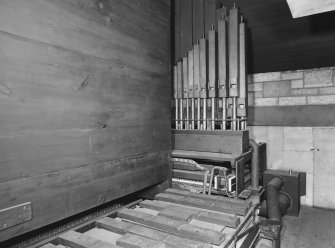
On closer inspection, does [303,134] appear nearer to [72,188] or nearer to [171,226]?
[171,226]

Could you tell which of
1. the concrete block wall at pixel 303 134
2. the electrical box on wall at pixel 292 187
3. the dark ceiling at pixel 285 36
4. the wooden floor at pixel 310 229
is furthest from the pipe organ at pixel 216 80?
the concrete block wall at pixel 303 134

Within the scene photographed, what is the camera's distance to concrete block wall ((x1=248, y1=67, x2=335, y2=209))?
4.55 meters

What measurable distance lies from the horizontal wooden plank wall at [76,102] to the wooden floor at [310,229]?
2375mm

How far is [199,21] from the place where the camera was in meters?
3.44

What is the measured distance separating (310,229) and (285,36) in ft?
9.56

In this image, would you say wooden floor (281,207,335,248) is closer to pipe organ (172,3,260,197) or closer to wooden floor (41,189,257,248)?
pipe organ (172,3,260,197)

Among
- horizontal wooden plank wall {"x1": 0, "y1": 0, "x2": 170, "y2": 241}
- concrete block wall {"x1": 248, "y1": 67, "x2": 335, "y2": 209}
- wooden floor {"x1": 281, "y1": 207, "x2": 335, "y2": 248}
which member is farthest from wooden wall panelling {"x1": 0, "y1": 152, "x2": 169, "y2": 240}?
concrete block wall {"x1": 248, "y1": 67, "x2": 335, "y2": 209}

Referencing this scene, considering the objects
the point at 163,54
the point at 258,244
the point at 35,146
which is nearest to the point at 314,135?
the point at 258,244

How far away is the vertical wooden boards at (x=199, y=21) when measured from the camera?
11.2ft

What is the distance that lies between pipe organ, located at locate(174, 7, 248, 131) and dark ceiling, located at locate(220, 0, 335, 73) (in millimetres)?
356

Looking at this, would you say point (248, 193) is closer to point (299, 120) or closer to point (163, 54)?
point (163, 54)

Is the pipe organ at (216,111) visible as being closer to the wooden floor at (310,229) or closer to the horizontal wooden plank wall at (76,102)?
the horizontal wooden plank wall at (76,102)

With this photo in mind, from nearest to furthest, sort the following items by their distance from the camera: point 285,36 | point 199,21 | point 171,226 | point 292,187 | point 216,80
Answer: point 171,226 < point 216,80 < point 199,21 < point 285,36 < point 292,187

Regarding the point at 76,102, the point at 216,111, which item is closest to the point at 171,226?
the point at 76,102
